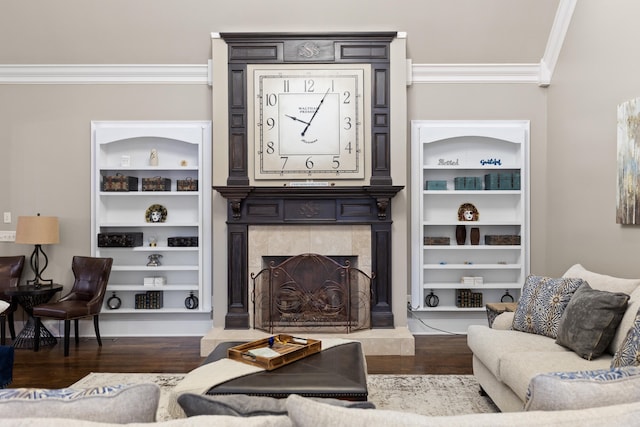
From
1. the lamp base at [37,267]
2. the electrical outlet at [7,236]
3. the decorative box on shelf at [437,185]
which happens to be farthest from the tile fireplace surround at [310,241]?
the electrical outlet at [7,236]

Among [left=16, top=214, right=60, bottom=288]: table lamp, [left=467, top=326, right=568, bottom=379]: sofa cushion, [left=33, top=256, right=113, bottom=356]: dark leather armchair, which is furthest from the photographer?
[left=16, top=214, right=60, bottom=288]: table lamp

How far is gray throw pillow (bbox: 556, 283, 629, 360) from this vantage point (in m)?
2.58

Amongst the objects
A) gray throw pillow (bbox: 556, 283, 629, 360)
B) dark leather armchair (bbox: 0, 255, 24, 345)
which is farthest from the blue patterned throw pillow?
dark leather armchair (bbox: 0, 255, 24, 345)

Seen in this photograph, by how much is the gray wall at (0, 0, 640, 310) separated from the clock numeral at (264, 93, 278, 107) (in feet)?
2.16

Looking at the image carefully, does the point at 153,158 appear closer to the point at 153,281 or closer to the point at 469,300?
the point at 153,281

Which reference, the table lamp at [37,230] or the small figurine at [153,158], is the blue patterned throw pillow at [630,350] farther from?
the table lamp at [37,230]

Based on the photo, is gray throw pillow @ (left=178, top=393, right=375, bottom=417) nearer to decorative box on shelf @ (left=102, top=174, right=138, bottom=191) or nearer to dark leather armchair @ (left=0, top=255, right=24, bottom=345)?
decorative box on shelf @ (left=102, top=174, right=138, bottom=191)

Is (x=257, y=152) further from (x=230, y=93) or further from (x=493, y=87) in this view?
(x=493, y=87)

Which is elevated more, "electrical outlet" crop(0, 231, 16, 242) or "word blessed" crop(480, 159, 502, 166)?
"word blessed" crop(480, 159, 502, 166)

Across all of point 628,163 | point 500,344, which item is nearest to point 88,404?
point 500,344

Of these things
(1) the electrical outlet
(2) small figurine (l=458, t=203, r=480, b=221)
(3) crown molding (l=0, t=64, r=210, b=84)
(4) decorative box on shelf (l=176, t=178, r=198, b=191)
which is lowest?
(1) the electrical outlet

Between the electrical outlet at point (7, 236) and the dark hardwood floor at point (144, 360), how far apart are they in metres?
1.21

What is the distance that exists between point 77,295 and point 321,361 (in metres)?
3.21

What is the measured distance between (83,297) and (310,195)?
2.51 m
